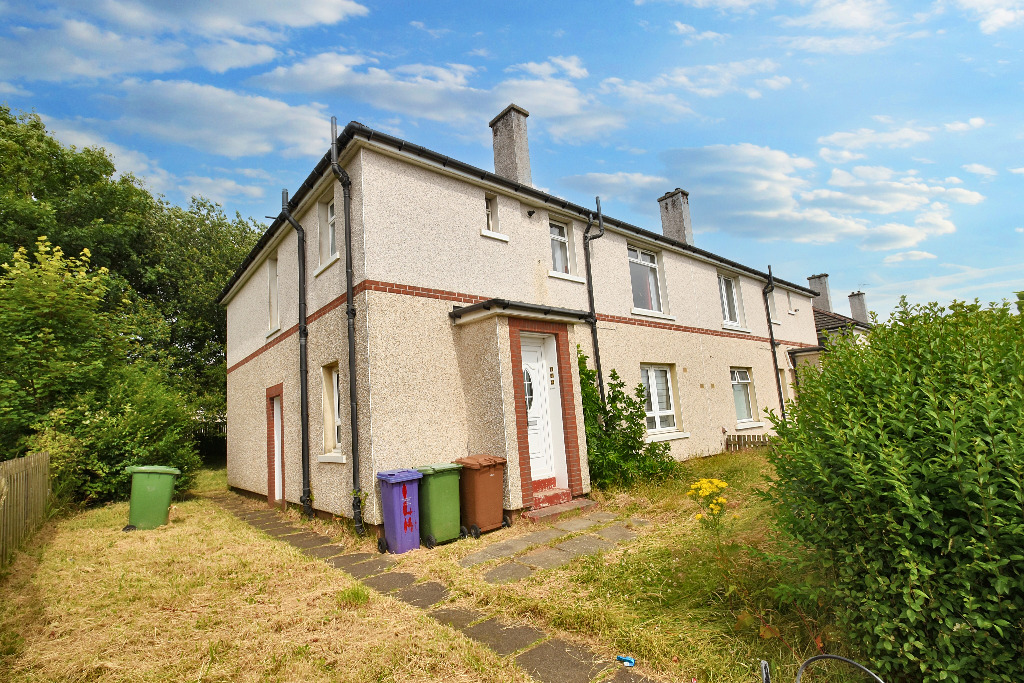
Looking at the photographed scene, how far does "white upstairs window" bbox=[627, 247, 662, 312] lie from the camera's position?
12602 millimetres

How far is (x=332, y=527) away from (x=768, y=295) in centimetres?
1592

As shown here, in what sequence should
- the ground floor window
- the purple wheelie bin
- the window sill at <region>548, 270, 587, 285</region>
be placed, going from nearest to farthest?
the purple wheelie bin → the window sill at <region>548, 270, 587, 285</region> → the ground floor window

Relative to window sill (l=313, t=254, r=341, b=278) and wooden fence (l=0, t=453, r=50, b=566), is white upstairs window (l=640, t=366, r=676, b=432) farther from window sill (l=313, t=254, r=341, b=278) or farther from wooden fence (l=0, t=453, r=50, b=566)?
wooden fence (l=0, t=453, r=50, b=566)

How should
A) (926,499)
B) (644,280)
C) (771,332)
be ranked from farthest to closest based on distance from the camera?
(771,332), (644,280), (926,499)

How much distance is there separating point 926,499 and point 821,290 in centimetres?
2558

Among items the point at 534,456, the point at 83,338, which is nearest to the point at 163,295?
the point at 83,338

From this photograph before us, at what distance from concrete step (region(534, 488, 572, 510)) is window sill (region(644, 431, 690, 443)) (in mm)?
3721

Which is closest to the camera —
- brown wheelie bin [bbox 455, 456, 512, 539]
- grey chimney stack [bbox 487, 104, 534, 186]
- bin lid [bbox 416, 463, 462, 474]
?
bin lid [bbox 416, 463, 462, 474]

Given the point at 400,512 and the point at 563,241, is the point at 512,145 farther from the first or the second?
the point at 400,512

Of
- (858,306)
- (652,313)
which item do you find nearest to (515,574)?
(652,313)

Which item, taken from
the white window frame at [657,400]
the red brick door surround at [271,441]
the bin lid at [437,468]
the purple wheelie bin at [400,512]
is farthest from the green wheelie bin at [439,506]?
the white window frame at [657,400]

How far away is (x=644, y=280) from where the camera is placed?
42.5 ft

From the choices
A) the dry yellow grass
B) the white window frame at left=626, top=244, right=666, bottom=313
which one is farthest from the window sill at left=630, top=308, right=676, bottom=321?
the dry yellow grass

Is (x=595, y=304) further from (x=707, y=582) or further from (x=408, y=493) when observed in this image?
(x=707, y=582)
